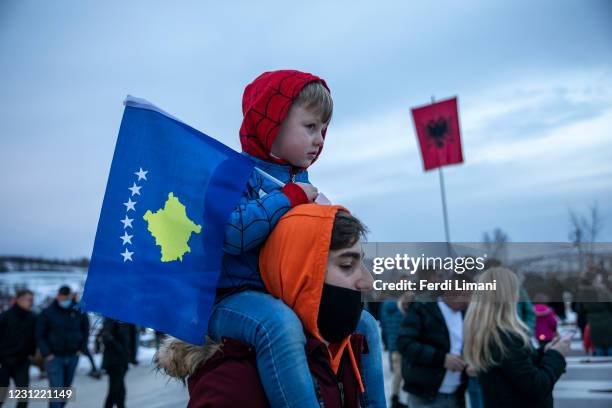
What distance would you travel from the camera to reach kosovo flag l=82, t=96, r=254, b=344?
1.89 m

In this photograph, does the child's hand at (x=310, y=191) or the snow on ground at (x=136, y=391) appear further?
the snow on ground at (x=136, y=391)

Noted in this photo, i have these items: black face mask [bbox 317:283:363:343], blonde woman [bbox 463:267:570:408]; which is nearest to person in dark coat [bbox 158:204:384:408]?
black face mask [bbox 317:283:363:343]

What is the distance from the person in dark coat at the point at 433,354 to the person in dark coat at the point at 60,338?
543 cm

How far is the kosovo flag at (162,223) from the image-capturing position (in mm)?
1895

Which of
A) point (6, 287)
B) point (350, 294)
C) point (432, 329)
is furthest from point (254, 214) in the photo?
point (6, 287)

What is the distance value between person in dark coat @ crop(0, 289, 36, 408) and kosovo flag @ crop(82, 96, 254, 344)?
26.8ft

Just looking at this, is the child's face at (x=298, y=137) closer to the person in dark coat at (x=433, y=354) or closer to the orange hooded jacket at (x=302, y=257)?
the orange hooded jacket at (x=302, y=257)

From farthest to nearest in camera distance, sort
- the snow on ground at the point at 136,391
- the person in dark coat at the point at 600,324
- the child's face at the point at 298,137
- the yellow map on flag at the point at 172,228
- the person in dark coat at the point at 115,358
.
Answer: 1. the snow on ground at the point at 136,391
2. the person in dark coat at the point at 600,324
3. the person in dark coat at the point at 115,358
4. the child's face at the point at 298,137
5. the yellow map on flag at the point at 172,228

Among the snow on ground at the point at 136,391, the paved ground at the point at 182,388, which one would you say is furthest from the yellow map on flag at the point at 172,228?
the snow on ground at the point at 136,391

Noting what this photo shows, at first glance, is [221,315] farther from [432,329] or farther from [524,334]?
[432,329]

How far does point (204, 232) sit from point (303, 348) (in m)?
0.47

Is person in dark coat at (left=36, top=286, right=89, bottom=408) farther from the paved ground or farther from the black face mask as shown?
the black face mask

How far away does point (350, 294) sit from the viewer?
1.96 m

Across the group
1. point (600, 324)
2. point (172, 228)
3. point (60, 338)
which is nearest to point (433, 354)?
point (172, 228)
